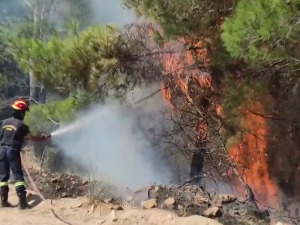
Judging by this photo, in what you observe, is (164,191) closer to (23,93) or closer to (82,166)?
(82,166)

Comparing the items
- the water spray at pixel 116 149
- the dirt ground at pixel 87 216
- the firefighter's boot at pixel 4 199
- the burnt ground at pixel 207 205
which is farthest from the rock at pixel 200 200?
the water spray at pixel 116 149

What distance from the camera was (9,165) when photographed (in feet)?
22.6

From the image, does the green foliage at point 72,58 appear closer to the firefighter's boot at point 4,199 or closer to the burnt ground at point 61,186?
the burnt ground at point 61,186

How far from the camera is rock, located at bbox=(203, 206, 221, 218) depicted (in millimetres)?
6371

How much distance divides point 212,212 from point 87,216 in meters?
1.58

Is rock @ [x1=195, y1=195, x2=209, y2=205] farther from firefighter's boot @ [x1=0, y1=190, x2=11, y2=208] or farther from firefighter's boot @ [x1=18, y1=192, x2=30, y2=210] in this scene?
firefighter's boot @ [x1=0, y1=190, x2=11, y2=208]

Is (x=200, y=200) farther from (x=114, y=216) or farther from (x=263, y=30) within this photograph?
(x=263, y=30)

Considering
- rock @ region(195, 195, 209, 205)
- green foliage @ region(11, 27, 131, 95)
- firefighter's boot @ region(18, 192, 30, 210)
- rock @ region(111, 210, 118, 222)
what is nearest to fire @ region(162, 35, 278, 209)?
green foliage @ region(11, 27, 131, 95)

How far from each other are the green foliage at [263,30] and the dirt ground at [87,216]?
2090 mm

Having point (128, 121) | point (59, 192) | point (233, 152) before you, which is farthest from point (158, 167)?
point (59, 192)

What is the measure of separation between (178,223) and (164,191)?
1221 millimetres

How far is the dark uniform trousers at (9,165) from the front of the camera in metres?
6.70

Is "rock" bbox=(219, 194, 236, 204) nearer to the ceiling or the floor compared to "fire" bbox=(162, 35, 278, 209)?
nearer to the floor

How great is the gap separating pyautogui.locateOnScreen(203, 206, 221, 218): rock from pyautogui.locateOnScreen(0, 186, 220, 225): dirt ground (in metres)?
0.34
